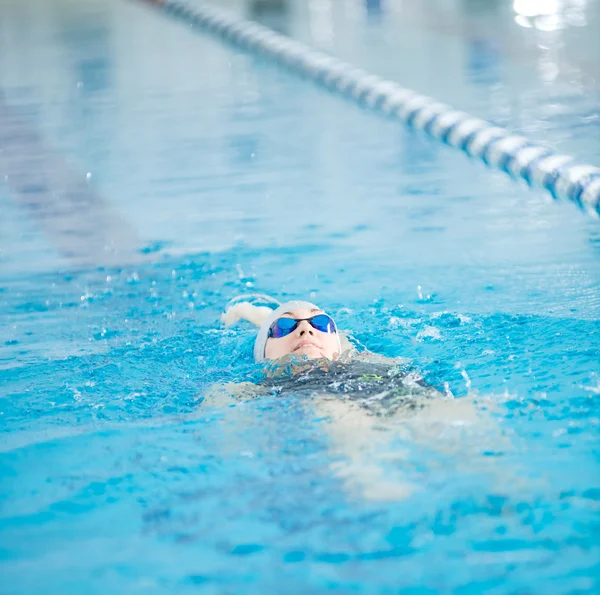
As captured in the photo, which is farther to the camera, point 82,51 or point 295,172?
point 82,51

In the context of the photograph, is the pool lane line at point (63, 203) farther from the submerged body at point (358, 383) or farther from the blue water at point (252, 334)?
the submerged body at point (358, 383)

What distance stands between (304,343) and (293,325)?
69 mm

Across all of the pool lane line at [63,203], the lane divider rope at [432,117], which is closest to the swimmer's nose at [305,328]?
the pool lane line at [63,203]

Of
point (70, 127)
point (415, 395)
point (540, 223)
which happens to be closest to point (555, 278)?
point (540, 223)

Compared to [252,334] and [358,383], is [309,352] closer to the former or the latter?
[358,383]

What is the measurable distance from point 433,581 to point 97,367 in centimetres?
163

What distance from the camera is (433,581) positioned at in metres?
2.12

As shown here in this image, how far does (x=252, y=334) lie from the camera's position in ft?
12.1

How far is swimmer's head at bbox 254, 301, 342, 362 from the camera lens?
322cm

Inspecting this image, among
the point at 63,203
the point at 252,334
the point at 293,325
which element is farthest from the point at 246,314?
the point at 63,203

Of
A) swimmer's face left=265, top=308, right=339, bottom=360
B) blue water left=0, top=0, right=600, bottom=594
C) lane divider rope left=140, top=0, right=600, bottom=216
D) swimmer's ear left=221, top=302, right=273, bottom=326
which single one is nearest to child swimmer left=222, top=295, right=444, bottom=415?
swimmer's face left=265, top=308, right=339, bottom=360

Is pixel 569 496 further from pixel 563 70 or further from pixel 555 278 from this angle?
pixel 563 70

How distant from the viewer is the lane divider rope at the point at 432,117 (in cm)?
516

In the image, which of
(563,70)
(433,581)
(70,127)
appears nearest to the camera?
(433,581)
